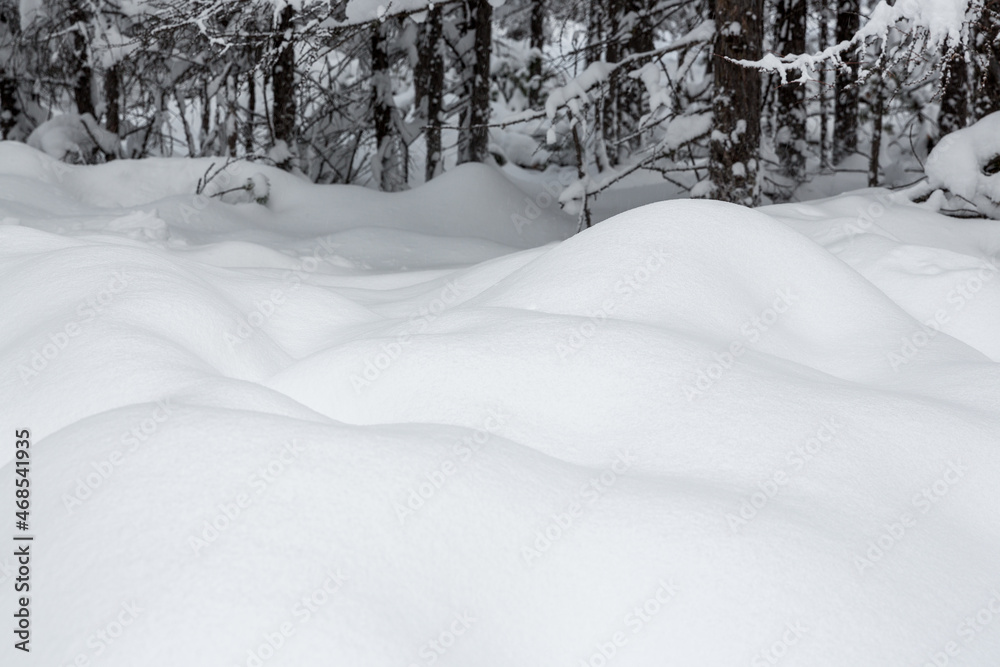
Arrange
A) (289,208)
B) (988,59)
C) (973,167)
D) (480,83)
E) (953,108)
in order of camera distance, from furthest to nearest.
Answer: (480,83), (289,208), (953,108), (973,167), (988,59)

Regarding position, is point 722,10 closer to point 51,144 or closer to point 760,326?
point 760,326

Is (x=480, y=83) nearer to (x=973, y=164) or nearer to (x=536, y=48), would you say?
(x=536, y=48)

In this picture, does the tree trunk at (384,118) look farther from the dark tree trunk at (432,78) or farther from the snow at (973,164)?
the snow at (973,164)

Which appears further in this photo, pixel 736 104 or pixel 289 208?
pixel 289 208

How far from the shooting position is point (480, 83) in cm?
1023

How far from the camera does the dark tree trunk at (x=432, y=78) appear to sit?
10.3 m

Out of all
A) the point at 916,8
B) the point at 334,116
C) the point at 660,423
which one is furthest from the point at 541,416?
the point at 334,116

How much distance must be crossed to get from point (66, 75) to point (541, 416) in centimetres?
1135

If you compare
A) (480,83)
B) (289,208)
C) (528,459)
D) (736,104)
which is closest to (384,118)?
(480,83)

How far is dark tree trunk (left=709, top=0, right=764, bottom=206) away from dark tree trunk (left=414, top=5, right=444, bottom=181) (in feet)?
16.8

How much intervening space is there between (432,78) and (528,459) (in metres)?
9.30

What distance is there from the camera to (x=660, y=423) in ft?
7.19

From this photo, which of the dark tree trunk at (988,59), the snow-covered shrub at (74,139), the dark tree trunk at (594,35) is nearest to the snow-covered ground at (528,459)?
the dark tree trunk at (988,59)

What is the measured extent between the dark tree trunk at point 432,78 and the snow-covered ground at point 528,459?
7.28m
